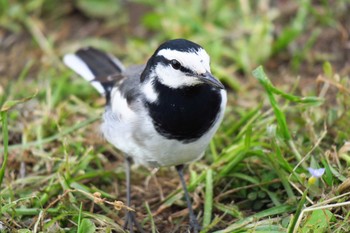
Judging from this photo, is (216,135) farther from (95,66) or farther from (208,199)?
(95,66)

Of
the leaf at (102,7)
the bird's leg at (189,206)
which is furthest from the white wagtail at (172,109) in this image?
the leaf at (102,7)

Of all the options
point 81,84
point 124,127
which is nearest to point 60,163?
point 124,127

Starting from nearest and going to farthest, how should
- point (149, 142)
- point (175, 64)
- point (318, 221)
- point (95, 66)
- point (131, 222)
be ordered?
point (318, 221), point (175, 64), point (149, 142), point (131, 222), point (95, 66)

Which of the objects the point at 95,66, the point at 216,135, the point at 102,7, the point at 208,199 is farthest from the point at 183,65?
the point at 102,7

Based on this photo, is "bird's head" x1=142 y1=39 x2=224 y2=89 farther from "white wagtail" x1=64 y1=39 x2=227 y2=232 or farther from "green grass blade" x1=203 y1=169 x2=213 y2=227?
"green grass blade" x1=203 y1=169 x2=213 y2=227

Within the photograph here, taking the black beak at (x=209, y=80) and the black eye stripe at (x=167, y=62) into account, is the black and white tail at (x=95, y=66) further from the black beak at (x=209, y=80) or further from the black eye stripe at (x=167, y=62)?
the black beak at (x=209, y=80)

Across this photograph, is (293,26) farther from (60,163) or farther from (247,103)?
(60,163)

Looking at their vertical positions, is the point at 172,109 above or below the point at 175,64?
below

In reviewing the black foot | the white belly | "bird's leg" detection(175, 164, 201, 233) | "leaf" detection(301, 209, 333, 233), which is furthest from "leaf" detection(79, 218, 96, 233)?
"leaf" detection(301, 209, 333, 233)
